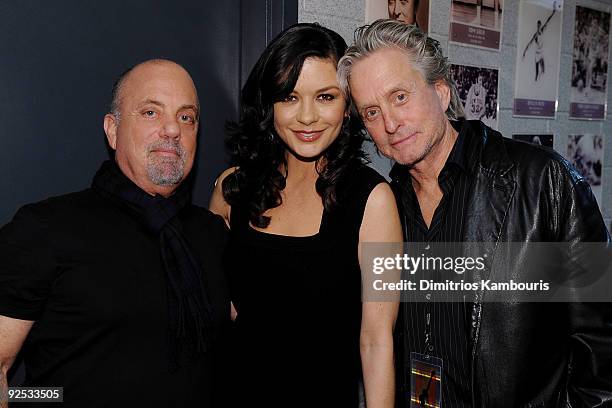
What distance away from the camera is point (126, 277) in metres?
1.55

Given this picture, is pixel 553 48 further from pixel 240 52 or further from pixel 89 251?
pixel 89 251

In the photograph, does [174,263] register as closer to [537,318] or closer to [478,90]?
[537,318]

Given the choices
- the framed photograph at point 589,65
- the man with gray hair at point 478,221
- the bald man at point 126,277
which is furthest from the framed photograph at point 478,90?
the bald man at point 126,277

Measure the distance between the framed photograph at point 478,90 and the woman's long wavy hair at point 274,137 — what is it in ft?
3.49

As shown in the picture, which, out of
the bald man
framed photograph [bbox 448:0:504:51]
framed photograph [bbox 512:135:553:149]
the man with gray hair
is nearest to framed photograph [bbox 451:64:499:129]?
framed photograph [bbox 448:0:504:51]

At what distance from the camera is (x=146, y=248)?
162 centimetres

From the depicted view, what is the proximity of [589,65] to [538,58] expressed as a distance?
0.60m

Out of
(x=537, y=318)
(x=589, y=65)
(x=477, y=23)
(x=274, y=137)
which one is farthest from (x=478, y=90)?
(x=537, y=318)

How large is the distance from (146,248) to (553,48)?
2707 millimetres

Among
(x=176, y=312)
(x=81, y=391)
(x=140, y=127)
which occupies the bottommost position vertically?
(x=81, y=391)

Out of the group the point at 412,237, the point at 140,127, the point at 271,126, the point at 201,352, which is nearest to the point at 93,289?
the point at 201,352

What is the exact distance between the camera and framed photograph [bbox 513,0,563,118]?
307 cm

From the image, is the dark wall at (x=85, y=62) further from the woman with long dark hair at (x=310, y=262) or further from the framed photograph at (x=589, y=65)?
the framed photograph at (x=589, y=65)

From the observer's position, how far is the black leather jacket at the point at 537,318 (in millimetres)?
1611
